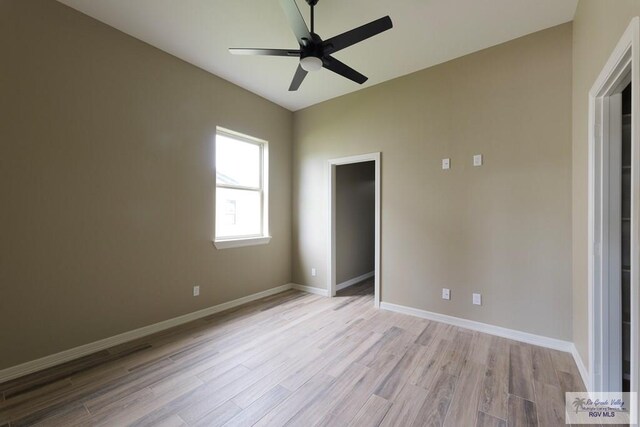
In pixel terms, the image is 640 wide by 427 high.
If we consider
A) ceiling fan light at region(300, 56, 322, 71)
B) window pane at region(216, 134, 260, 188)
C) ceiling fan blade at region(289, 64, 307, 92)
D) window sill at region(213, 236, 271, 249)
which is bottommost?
window sill at region(213, 236, 271, 249)

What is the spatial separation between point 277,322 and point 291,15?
115 inches

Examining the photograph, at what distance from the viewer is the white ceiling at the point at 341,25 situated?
2.21 meters

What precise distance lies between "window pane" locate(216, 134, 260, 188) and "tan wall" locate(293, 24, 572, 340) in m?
1.44

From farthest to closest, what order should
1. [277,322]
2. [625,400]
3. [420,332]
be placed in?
[277,322] → [420,332] → [625,400]

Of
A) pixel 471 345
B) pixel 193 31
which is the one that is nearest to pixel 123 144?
pixel 193 31

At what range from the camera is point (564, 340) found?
2.39 m

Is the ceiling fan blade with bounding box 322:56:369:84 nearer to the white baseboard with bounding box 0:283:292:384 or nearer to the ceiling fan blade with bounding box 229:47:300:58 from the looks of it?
the ceiling fan blade with bounding box 229:47:300:58

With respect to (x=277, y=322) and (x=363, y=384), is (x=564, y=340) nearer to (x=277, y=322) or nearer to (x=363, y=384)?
(x=363, y=384)

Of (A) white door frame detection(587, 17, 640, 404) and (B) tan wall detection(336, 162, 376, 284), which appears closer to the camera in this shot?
(A) white door frame detection(587, 17, 640, 404)

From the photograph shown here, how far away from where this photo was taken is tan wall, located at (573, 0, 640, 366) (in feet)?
5.12

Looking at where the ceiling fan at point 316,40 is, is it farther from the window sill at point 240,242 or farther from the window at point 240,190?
the window sill at point 240,242

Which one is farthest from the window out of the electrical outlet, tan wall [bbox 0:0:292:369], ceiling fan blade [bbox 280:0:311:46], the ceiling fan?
the electrical outlet

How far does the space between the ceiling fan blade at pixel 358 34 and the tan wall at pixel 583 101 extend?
3.99 ft

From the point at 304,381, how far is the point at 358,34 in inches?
102
